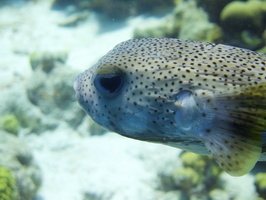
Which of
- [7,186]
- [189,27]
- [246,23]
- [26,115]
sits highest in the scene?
[246,23]

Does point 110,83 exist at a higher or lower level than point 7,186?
higher

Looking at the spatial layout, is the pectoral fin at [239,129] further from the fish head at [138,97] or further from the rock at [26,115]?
the rock at [26,115]

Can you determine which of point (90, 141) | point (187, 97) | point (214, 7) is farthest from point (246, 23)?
point (187, 97)

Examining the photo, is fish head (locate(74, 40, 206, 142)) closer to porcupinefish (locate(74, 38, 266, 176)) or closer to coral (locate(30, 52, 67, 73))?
porcupinefish (locate(74, 38, 266, 176))

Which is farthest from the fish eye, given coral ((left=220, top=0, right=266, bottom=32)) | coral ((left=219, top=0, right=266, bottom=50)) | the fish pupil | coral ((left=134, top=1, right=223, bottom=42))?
coral ((left=220, top=0, right=266, bottom=32))

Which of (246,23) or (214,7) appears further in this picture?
(214,7)

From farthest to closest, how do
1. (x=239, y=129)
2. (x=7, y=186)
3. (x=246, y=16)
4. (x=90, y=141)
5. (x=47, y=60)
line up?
(x=47, y=60) → (x=90, y=141) → (x=246, y=16) → (x=7, y=186) → (x=239, y=129)

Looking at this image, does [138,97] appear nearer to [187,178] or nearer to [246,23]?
[187,178]
